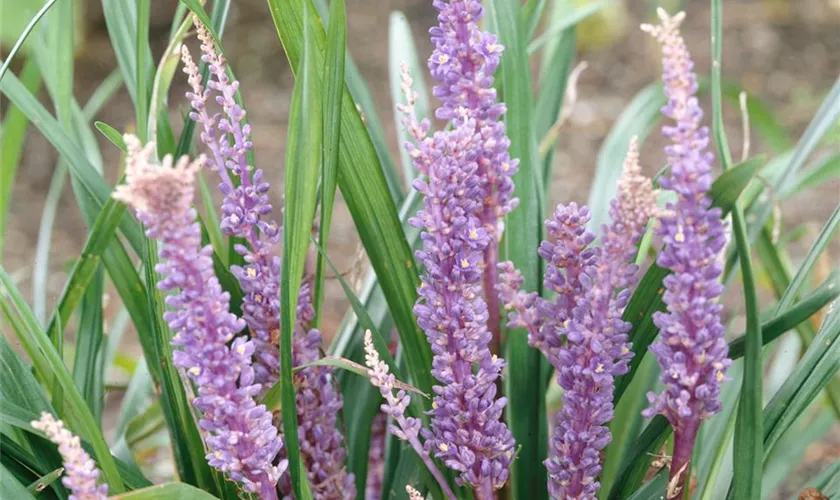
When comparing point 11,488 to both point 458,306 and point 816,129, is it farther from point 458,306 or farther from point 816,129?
point 816,129

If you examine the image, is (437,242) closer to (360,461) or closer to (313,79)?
(313,79)

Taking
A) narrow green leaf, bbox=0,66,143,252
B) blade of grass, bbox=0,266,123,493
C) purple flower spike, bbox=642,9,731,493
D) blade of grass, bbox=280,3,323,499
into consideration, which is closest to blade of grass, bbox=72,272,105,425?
narrow green leaf, bbox=0,66,143,252

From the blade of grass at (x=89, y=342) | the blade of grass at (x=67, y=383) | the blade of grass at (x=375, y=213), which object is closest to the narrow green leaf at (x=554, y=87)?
the blade of grass at (x=375, y=213)

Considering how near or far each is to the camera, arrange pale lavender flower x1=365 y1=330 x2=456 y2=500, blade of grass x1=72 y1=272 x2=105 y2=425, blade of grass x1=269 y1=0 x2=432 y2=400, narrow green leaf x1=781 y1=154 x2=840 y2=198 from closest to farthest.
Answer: pale lavender flower x1=365 y1=330 x2=456 y2=500
blade of grass x1=269 y1=0 x2=432 y2=400
blade of grass x1=72 y1=272 x2=105 y2=425
narrow green leaf x1=781 y1=154 x2=840 y2=198

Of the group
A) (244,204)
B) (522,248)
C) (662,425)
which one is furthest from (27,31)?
(662,425)

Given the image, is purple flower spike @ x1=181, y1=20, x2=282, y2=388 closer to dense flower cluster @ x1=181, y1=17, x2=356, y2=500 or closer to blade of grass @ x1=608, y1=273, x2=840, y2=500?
dense flower cluster @ x1=181, y1=17, x2=356, y2=500
